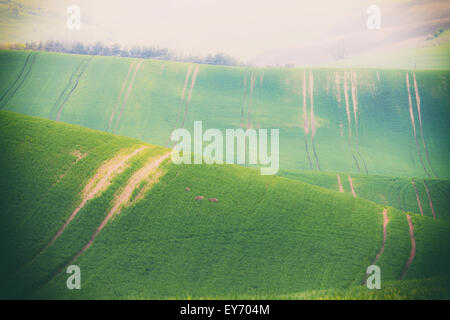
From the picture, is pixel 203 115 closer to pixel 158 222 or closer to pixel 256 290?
pixel 158 222

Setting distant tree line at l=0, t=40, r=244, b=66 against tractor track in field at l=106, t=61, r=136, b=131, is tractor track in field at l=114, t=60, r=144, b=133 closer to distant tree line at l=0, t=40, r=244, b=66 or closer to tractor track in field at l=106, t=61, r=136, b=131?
tractor track in field at l=106, t=61, r=136, b=131

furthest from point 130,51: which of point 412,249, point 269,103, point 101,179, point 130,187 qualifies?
point 412,249

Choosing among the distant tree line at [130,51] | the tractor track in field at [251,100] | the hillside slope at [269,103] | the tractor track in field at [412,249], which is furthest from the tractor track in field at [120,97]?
the tractor track in field at [412,249]

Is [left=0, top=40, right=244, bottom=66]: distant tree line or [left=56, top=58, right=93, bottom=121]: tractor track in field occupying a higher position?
[left=0, top=40, right=244, bottom=66]: distant tree line

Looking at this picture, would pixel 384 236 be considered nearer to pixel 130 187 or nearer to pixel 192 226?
pixel 192 226

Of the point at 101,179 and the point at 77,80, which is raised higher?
the point at 77,80

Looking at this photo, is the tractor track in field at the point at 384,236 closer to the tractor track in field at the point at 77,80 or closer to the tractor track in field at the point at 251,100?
the tractor track in field at the point at 251,100

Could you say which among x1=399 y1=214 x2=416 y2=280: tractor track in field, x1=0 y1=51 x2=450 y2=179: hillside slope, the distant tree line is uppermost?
the distant tree line

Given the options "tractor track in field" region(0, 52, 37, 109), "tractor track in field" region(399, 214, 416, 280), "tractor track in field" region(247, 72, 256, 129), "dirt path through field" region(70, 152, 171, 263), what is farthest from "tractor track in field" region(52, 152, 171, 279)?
"tractor track in field" region(0, 52, 37, 109)
